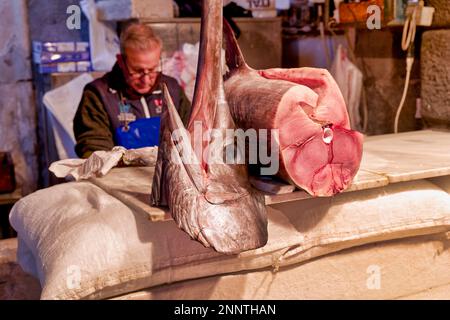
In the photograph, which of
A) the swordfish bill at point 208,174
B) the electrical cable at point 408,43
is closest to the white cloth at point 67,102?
the electrical cable at point 408,43

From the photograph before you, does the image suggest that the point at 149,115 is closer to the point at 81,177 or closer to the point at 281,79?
the point at 81,177

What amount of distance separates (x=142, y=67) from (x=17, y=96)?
253 centimetres

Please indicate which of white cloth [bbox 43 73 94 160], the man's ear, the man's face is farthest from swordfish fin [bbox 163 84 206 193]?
white cloth [bbox 43 73 94 160]

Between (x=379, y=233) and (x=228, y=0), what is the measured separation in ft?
12.1

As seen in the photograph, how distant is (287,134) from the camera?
2.14 metres

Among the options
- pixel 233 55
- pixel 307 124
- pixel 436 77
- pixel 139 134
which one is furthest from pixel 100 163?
pixel 436 77

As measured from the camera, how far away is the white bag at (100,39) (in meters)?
5.39

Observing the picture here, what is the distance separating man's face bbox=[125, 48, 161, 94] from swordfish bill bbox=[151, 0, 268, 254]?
5.92 feet

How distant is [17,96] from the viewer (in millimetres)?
5930

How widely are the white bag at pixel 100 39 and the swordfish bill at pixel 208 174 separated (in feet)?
11.6

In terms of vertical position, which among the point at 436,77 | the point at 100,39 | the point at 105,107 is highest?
the point at 100,39

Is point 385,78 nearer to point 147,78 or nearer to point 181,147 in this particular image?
point 147,78
